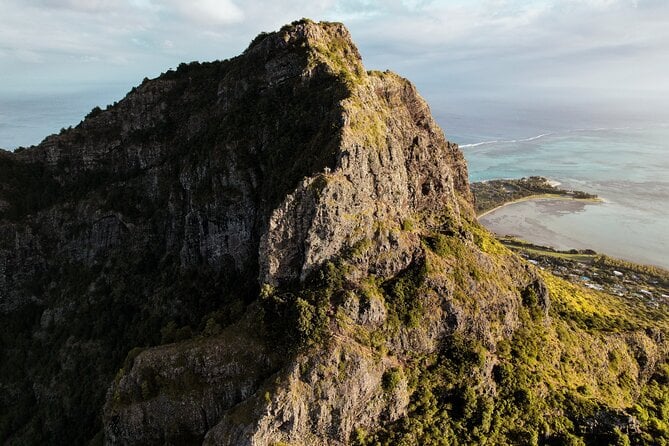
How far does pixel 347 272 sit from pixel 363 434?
14.5 metres

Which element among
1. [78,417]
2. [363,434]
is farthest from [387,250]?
[78,417]

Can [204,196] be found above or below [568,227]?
above

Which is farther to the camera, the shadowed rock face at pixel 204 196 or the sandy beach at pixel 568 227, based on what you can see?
the sandy beach at pixel 568 227

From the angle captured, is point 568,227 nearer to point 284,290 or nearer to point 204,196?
point 204,196

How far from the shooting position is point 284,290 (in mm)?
44406

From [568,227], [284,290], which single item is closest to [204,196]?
[284,290]

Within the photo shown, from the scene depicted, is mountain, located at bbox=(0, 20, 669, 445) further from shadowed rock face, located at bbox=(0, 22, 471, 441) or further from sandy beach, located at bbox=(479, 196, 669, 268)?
sandy beach, located at bbox=(479, 196, 669, 268)

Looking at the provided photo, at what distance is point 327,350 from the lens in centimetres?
4009

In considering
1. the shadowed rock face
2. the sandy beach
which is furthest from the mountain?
the sandy beach

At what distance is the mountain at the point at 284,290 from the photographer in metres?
41.7

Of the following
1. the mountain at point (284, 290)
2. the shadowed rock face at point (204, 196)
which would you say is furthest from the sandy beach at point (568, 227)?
the shadowed rock face at point (204, 196)

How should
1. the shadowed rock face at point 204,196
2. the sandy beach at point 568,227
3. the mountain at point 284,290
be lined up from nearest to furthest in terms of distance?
1. the mountain at point 284,290
2. the shadowed rock face at point 204,196
3. the sandy beach at point 568,227

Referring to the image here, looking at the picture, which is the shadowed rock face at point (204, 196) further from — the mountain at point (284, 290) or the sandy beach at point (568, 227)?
the sandy beach at point (568, 227)

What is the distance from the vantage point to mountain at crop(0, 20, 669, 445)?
41.7m
